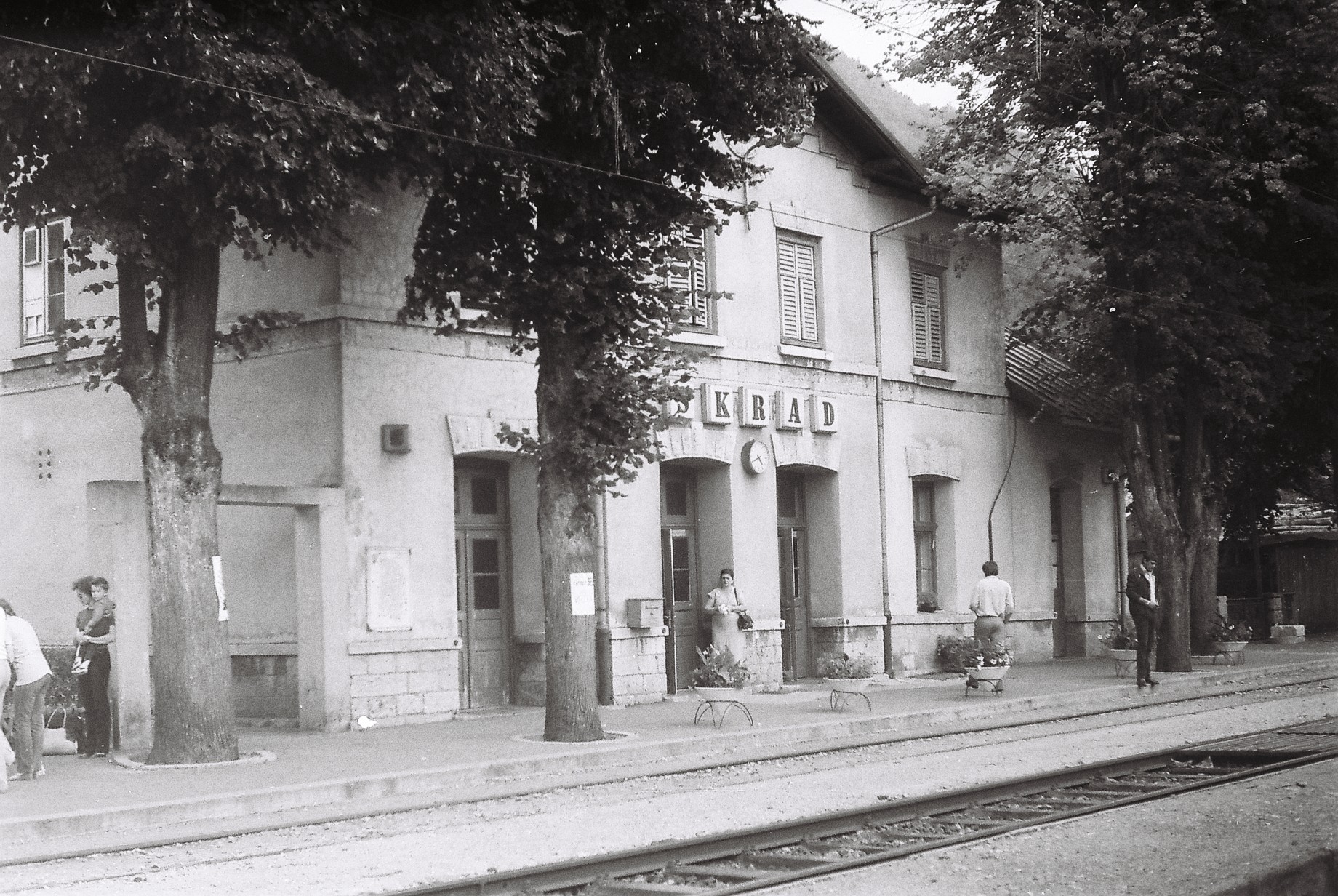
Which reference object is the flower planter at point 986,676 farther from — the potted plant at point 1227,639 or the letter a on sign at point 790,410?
the potted plant at point 1227,639

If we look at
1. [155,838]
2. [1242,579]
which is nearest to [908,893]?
[155,838]

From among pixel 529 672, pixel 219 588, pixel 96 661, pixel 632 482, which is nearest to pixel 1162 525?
pixel 529 672

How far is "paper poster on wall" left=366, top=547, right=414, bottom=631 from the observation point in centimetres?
1741

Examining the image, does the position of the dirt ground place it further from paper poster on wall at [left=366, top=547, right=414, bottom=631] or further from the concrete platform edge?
paper poster on wall at [left=366, top=547, right=414, bottom=631]

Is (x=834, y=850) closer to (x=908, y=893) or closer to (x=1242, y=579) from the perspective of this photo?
(x=908, y=893)

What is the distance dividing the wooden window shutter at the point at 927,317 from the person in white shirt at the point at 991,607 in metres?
5.48

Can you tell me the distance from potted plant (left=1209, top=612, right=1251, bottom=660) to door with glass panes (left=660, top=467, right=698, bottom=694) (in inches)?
399

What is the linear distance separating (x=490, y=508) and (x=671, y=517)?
3.04 metres

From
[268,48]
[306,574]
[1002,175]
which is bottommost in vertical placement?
[306,574]

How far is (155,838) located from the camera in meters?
10.6

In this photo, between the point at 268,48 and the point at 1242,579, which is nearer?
the point at 268,48

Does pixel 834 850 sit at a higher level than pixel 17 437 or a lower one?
lower

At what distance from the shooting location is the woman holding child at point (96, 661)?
15.0 meters

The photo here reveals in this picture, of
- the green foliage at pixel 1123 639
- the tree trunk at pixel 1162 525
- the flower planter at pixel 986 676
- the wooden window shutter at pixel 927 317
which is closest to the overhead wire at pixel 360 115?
the flower planter at pixel 986 676
